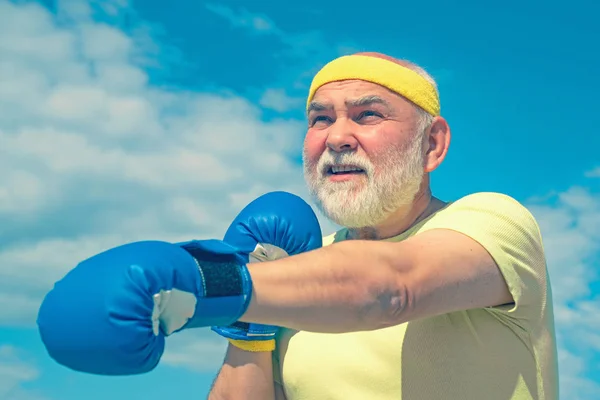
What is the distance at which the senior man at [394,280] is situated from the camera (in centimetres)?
236

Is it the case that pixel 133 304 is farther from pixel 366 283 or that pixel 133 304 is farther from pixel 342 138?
pixel 342 138

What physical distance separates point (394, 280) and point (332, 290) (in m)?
0.26

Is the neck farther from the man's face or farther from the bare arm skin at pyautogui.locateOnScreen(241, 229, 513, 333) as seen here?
the bare arm skin at pyautogui.locateOnScreen(241, 229, 513, 333)

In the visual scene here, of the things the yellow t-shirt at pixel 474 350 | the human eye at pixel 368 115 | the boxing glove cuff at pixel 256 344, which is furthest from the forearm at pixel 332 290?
the human eye at pixel 368 115

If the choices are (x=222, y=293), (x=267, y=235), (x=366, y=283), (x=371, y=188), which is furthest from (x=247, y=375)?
(x=222, y=293)

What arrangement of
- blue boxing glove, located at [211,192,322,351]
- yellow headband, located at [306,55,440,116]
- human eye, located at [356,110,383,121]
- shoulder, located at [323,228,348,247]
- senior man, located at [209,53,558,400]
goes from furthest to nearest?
shoulder, located at [323,228,348,247], yellow headband, located at [306,55,440,116], human eye, located at [356,110,383,121], blue boxing glove, located at [211,192,322,351], senior man, located at [209,53,558,400]

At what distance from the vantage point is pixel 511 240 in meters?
3.10

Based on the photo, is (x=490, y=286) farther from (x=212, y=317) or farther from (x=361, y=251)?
(x=212, y=317)

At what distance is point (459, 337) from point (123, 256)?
5.92 ft

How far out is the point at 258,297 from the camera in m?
2.21

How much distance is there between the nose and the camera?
3834 mm

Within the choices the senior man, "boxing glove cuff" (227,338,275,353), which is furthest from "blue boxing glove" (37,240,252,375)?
"boxing glove cuff" (227,338,275,353)

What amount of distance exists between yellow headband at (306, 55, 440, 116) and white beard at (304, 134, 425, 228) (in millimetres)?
282

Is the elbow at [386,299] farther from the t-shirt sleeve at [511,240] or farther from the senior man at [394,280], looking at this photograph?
the t-shirt sleeve at [511,240]
